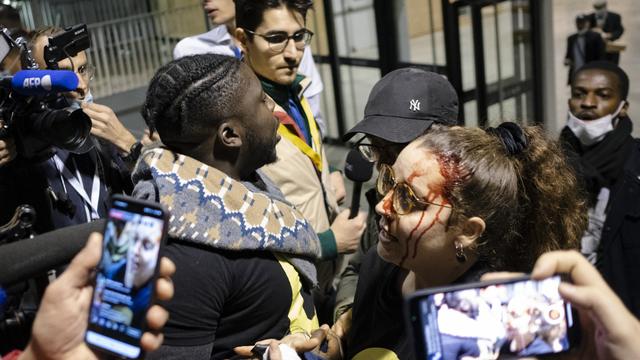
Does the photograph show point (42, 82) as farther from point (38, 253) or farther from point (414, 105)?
point (414, 105)

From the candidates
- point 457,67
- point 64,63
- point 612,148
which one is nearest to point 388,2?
point 457,67

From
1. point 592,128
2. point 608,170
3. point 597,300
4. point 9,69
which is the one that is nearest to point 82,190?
point 9,69

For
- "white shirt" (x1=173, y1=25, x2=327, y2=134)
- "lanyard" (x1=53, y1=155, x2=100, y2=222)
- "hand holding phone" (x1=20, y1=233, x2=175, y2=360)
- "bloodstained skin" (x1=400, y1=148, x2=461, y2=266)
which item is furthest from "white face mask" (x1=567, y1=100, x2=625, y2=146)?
"hand holding phone" (x1=20, y1=233, x2=175, y2=360)

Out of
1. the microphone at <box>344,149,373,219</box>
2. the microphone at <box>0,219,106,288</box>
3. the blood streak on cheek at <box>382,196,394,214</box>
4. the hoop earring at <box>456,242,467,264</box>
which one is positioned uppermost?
the microphone at <box>0,219,106,288</box>

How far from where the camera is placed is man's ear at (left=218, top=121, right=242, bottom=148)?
204 centimetres

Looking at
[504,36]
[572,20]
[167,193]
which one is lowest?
[572,20]

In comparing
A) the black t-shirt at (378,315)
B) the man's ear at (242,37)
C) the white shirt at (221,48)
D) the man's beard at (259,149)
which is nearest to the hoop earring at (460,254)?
the black t-shirt at (378,315)

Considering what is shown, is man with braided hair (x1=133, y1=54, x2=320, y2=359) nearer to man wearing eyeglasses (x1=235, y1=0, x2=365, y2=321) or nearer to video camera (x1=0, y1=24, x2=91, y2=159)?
video camera (x1=0, y1=24, x2=91, y2=159)

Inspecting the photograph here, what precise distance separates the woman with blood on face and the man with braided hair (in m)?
0.23

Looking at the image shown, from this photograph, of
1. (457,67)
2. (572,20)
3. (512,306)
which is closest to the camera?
(512,306)

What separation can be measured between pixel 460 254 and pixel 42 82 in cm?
139

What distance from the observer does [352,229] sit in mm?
2656

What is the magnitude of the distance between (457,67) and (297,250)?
13.7ft

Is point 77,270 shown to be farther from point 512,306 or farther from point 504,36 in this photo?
point 504,36
